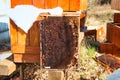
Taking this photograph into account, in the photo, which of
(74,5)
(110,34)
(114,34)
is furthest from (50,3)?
(110,34)

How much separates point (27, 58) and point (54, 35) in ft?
2.11

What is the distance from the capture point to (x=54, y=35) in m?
4.16

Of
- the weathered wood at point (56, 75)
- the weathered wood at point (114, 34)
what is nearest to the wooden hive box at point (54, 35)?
the weathered wood at point (56, 75)

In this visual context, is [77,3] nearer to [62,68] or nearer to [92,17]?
[62,68]

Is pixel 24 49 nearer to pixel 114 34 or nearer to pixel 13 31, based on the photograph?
pixel 13 31

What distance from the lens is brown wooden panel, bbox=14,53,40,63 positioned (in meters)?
4.44

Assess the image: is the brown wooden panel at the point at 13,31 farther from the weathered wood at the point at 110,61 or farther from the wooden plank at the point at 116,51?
the wooden plank at the point at 116,51

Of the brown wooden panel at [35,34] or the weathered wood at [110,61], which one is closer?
the brown wooden panel at [35,34]

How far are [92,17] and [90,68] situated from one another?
7.30 metres

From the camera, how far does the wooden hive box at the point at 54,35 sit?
4109 millimetres

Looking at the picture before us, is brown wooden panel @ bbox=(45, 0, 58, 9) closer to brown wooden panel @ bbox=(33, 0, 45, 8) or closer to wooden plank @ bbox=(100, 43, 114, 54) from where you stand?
brown wooden panel @ bbox=(33, 0, 45, 8)

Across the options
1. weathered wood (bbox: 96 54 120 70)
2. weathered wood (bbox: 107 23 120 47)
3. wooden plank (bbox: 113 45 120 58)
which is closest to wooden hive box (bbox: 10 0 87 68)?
weathered wood (bbox: 96 54 120 70)

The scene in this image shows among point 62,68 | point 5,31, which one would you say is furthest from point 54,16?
point 5,31

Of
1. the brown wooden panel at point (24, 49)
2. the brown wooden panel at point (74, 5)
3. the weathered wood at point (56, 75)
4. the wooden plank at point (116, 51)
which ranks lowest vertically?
the weathered wood at point (56, 75)
